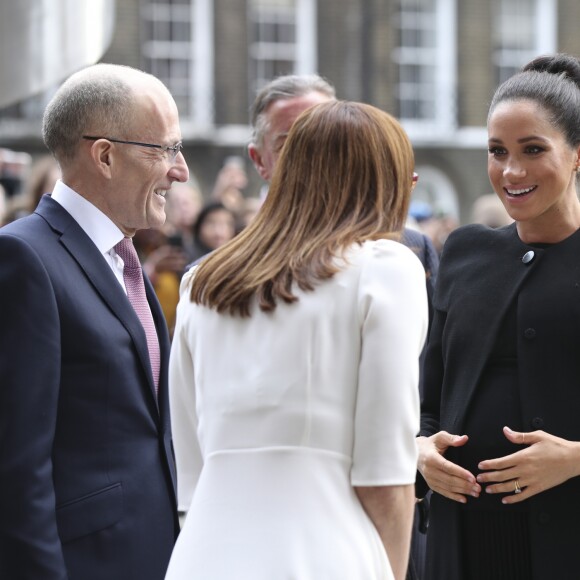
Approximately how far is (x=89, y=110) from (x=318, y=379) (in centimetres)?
116

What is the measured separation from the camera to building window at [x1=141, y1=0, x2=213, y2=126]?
70.0 feet

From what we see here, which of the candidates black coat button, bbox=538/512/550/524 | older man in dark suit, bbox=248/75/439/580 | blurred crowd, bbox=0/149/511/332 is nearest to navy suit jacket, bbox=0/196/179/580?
black coat button, bbox=538/512/550/524

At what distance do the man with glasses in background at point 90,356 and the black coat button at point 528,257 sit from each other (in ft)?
3.09

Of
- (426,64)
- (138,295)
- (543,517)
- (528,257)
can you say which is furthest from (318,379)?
(426,64)

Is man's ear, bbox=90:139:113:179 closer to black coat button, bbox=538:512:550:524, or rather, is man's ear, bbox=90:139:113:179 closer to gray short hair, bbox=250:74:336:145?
gray short hair, bbox=250:74:336:145

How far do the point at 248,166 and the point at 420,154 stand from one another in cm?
328

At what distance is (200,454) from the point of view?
2.69 metres

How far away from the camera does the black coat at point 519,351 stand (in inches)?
112

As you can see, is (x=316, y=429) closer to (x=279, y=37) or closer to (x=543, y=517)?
(x=543, y=517)

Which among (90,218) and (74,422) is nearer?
(74,422)

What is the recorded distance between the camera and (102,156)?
125 inches

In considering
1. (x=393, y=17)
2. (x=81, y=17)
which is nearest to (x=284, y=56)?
(x=393, y=17)

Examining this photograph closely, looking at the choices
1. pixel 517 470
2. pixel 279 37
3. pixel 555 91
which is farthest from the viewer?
pixel 279 37

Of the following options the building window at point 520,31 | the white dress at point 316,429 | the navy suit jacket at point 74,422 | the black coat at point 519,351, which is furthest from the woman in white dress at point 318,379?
the building window at point 520,31
